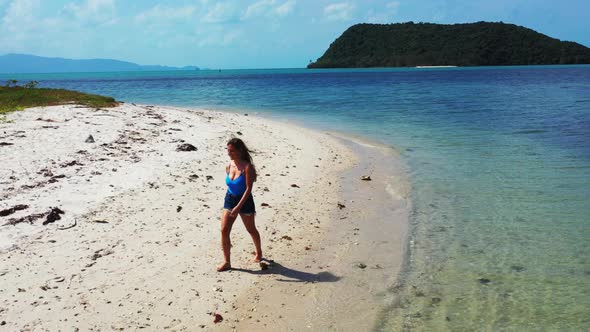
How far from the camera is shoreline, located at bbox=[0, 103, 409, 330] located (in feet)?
19.0

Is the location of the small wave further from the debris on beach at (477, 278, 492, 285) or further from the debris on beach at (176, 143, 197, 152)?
the debris on beach at (477, 278, 492, 285)

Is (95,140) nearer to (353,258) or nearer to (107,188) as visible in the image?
(107,188)

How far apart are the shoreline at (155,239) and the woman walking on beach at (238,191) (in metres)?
0.58

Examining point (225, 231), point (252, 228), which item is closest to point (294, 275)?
point (252, 228)

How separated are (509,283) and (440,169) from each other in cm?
800

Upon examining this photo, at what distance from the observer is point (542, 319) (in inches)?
236

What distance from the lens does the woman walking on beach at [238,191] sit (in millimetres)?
6652

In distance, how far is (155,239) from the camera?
782 centimetres

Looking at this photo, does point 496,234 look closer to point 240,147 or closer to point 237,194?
point 237,194

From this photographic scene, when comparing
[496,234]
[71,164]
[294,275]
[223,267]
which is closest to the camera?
[223,267]

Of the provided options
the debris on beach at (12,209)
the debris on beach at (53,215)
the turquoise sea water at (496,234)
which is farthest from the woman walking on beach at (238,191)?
the debris on beach at (12,209)

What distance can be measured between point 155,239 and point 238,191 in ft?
6.73

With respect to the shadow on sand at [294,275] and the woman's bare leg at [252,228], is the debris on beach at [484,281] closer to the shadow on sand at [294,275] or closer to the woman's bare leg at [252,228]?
the shadow on sand at [294,275]

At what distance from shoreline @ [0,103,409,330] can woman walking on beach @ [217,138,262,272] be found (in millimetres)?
575
